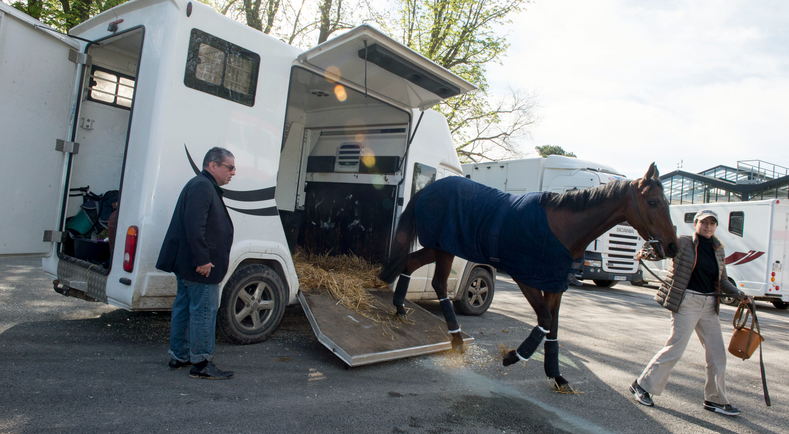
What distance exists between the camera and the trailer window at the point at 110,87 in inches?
175

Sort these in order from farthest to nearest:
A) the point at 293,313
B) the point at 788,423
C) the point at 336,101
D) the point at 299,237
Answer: the point at 299,237 < the point at 336,101 < the point at 293,313 < the point at 788,423

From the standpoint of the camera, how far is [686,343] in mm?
3668

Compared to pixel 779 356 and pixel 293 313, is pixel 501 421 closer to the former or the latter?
pixel 293 313

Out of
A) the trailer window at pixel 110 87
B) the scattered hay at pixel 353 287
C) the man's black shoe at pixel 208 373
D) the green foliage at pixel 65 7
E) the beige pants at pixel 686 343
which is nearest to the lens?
the man's black shoe at pixel 208 373

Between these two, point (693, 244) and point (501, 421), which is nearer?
point (501, 421)

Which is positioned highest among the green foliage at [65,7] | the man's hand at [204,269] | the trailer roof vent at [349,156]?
the green foliage at [65,7]

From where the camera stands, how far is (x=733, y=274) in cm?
1207

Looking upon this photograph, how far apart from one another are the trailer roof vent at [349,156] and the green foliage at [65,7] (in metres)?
9.49

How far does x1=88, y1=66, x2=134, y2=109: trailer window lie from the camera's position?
445 cm

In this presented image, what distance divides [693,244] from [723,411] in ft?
4.43

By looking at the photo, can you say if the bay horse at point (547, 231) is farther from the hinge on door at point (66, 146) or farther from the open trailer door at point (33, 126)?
the open trailer door at point (33, 126)

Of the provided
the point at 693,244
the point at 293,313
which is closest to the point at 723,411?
the point at 693,244

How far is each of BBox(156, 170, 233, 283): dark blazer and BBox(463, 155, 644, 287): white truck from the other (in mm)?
8999

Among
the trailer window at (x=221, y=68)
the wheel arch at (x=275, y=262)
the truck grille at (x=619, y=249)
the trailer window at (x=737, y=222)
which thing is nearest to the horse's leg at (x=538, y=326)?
the wheel arch at (x=275, y=262)
